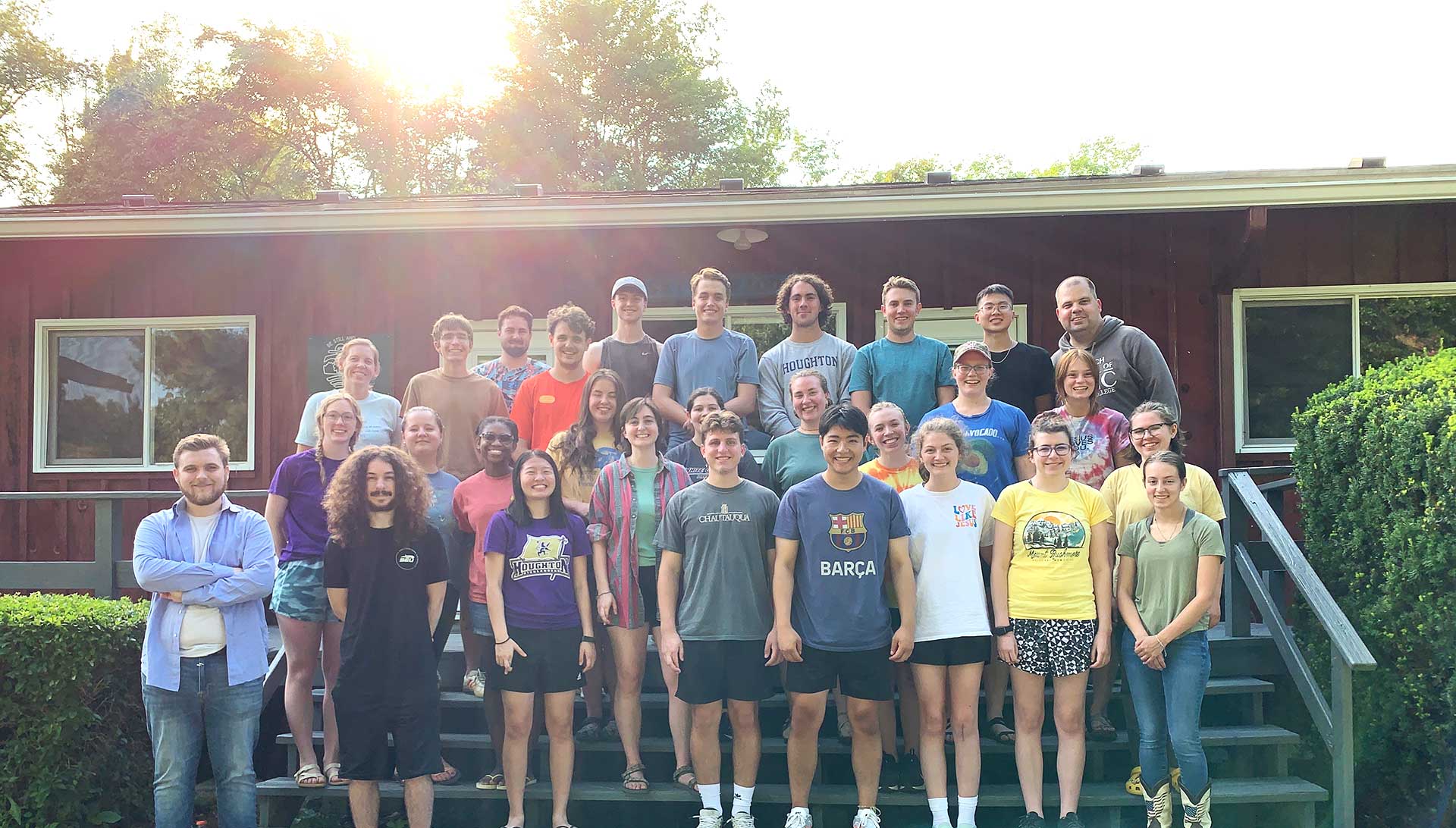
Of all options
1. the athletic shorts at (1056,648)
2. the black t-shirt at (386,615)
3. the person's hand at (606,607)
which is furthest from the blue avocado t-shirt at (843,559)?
the black t-shirt at (386,615)

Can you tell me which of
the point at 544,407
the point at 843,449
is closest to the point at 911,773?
the point at 843,449

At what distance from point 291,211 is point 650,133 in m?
21.7

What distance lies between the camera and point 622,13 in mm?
29859

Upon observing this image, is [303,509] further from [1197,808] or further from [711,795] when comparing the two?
[1197,808]

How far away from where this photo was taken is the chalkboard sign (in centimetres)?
831

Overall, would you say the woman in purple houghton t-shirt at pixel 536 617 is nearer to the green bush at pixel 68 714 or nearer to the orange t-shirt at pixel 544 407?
the orange t-shirt at pixel 544 407

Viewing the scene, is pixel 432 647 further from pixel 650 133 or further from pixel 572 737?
pixel 650 133

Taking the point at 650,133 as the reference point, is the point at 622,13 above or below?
above

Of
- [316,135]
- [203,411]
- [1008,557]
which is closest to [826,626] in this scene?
[1008,557]

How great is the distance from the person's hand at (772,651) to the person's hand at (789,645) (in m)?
0.01

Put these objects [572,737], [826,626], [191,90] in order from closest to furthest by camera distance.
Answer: [826,626] → [572,737] → [191,90]

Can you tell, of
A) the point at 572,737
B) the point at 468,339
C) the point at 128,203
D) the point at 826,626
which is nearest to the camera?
the point at 826,626

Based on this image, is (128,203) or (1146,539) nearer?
(1146,539)

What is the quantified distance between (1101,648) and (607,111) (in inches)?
1033
